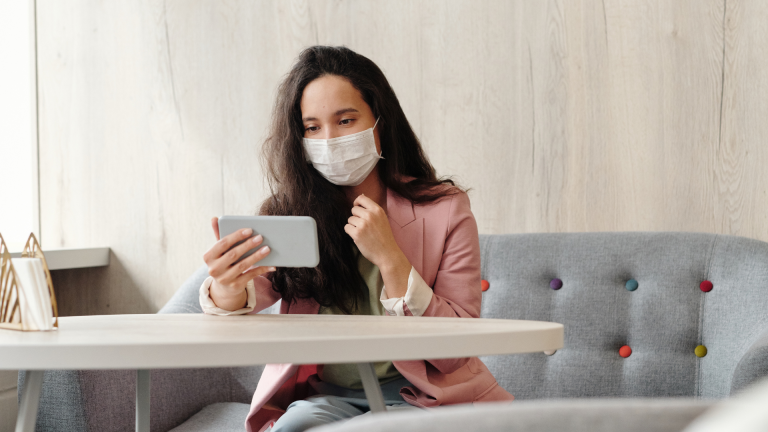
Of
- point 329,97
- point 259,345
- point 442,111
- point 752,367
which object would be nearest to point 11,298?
point 259,345

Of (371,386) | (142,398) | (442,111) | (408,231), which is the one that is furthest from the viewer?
(442,111)

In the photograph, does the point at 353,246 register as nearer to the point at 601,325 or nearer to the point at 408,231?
the point at 408,231

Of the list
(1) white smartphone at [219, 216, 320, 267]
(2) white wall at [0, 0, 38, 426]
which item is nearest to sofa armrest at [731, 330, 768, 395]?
(1) white smartphone at [219, 216, 320, 267]

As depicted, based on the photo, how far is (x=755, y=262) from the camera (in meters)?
1.48

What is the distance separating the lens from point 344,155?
1272 mm

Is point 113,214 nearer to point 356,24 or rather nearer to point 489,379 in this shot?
point 356,24

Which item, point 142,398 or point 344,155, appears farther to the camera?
point 344,155

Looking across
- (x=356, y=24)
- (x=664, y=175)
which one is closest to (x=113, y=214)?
(x=356, y=24)

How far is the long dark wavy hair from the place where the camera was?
125 centimetres

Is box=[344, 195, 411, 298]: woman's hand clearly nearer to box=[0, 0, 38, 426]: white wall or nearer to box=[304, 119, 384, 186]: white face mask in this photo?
box=[304, 119, 384, 186]: white face mask

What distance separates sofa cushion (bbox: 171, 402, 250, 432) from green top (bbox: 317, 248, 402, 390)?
0.39 m

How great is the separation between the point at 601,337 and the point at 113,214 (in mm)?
1807

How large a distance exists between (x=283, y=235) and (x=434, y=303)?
27cm

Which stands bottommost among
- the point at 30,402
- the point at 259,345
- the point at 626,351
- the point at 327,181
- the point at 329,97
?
the point at 626,351
